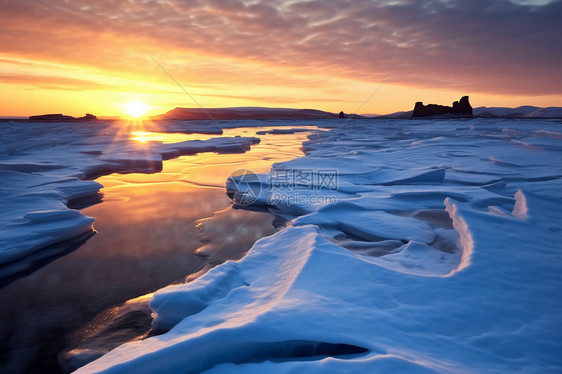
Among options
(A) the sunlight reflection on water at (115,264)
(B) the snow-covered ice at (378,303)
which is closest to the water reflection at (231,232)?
(A) the sunlight reflection on water at (115,264)

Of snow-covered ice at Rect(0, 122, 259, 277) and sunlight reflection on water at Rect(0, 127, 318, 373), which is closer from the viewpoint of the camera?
sunlight reflection on water at Rect(0, 127, 318, 373)

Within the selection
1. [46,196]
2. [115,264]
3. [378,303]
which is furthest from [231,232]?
[46,196]

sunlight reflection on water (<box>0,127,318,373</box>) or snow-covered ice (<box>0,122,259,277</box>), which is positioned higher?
snow-covered ice (<box>0,122,259,277</box>)

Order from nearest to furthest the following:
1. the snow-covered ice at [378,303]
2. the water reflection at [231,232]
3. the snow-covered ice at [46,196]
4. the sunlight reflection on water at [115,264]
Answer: the snow-covered ice at [378,303], the sunlight reflection on water at [115,264], the snow-covered ice at [46,196], the water reflection at [231,232]

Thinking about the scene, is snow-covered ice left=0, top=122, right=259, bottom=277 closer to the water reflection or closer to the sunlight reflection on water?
the sunlight reflection on water

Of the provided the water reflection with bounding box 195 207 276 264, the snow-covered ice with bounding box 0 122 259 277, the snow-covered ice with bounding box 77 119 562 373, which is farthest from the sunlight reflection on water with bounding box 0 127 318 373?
the snow-covered ice with bounding box 77 119 562 373

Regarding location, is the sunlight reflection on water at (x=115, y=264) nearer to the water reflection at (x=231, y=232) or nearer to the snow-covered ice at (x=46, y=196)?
the water reflection at (x=231, y=232)

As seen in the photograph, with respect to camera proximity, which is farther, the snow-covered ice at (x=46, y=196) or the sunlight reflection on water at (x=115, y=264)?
the snow-covered ice at (x=46, y=196)

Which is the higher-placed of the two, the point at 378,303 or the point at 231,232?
the point at 378,303

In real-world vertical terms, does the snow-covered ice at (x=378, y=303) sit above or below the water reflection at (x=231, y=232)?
above

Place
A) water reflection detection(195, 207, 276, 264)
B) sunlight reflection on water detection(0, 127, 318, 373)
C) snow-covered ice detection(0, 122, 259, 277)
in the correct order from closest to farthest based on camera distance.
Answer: sunlight reflection on water detection(0, 127, 318, 373) → snow-covered ice detection(0, 122, 259, 277) → water reflection detection(195, 207, 276, 264)

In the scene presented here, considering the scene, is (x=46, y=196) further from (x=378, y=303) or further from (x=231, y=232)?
(x=378, y=303)

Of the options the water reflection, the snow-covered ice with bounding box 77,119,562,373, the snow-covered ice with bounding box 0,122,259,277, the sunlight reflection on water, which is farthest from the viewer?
the water reflection

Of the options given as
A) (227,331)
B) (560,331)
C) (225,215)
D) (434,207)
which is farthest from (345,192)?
(227,331)
